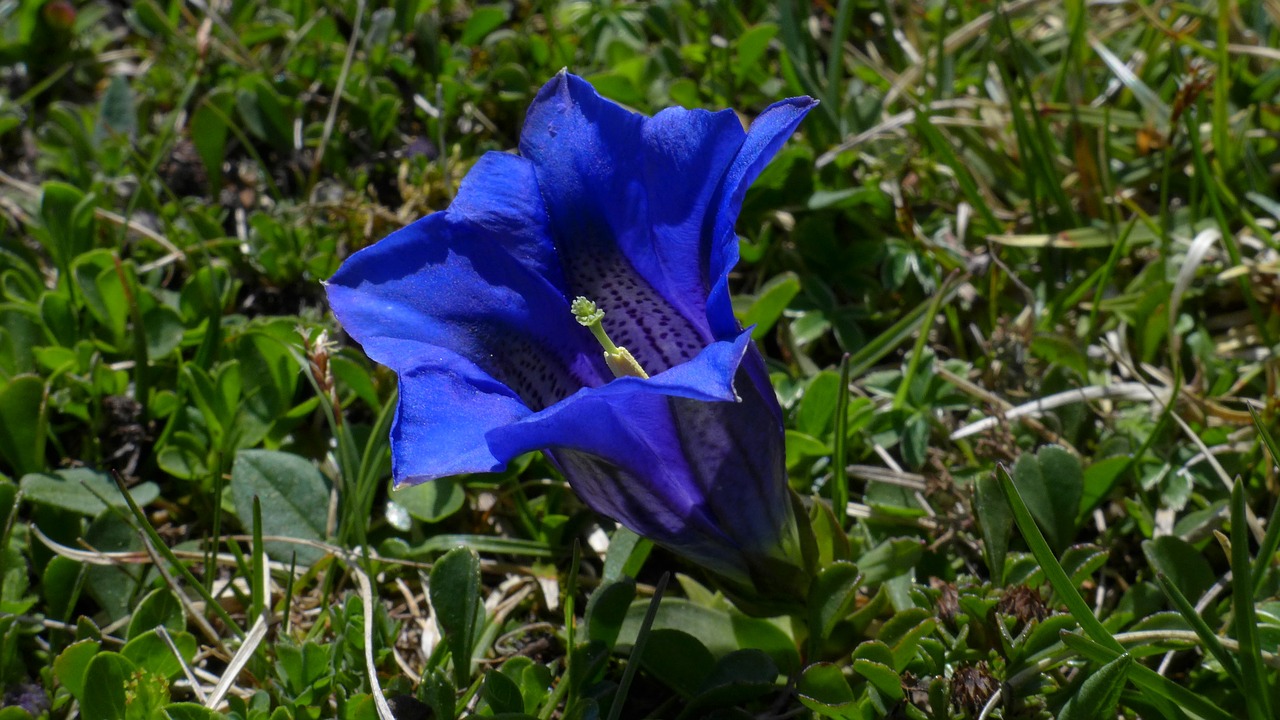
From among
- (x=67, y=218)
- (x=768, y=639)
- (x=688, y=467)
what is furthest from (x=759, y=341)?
(x=67, y=218)

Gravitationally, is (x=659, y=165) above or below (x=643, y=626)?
above

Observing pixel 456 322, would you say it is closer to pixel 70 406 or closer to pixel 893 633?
pixel 893 633

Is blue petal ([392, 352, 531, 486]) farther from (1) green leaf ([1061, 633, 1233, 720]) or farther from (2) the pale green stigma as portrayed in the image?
(1) green leaf ([1061, 633, 1233, 720])

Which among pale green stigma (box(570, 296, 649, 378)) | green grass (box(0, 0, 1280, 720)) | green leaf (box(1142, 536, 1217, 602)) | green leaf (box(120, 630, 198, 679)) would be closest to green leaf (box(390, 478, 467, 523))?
green grass (box(0, 0, 1280, 720))

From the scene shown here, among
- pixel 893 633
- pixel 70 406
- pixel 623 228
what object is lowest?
pixel 893 633

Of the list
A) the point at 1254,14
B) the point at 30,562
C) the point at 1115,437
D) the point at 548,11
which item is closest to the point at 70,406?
the point at 30,562

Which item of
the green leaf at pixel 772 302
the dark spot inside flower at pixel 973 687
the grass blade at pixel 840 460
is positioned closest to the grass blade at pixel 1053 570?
the dark spot inside flower at pixel 973 687

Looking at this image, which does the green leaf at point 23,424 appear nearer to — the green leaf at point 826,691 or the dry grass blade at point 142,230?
the dry grass blade at point 142,230

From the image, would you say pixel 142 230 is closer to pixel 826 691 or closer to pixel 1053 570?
pixel 826 691
